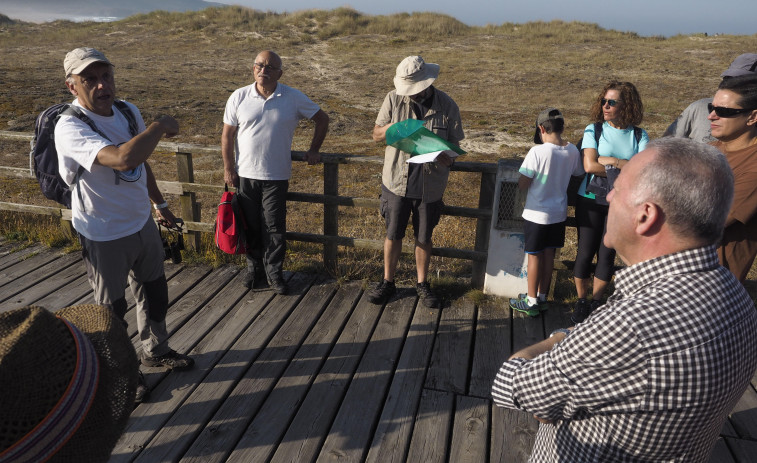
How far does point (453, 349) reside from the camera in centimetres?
389

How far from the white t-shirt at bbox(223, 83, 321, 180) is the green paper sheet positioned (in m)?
0.84

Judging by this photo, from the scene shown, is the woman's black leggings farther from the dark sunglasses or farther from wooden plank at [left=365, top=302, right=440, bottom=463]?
wooden plank at [left=365, top=302, right=440, bottom=463]

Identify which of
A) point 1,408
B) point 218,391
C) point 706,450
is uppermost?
point 1,408

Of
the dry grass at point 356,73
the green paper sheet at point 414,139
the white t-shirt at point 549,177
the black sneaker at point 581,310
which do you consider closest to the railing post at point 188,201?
the dry grass at point 356,73

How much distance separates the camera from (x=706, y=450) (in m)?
1.55

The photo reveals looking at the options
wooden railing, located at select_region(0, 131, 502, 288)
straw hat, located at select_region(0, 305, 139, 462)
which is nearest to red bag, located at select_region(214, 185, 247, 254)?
wooden railing, located at select_region(0, 131, 502, 288)

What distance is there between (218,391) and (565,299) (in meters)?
2.98

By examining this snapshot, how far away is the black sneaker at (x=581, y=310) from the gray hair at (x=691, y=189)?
306 cm

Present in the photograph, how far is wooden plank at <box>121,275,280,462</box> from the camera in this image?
2945mm

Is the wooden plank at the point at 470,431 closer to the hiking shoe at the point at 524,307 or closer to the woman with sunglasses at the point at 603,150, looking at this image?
the hiking shoe at the point at 524,307

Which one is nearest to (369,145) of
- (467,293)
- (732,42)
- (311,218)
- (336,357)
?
(311,218)

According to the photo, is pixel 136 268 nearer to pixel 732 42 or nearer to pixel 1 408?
pixel 1 408

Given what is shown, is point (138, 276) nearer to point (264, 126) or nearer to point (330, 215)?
point (264, 126)

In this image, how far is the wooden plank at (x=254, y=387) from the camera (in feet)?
9.58
